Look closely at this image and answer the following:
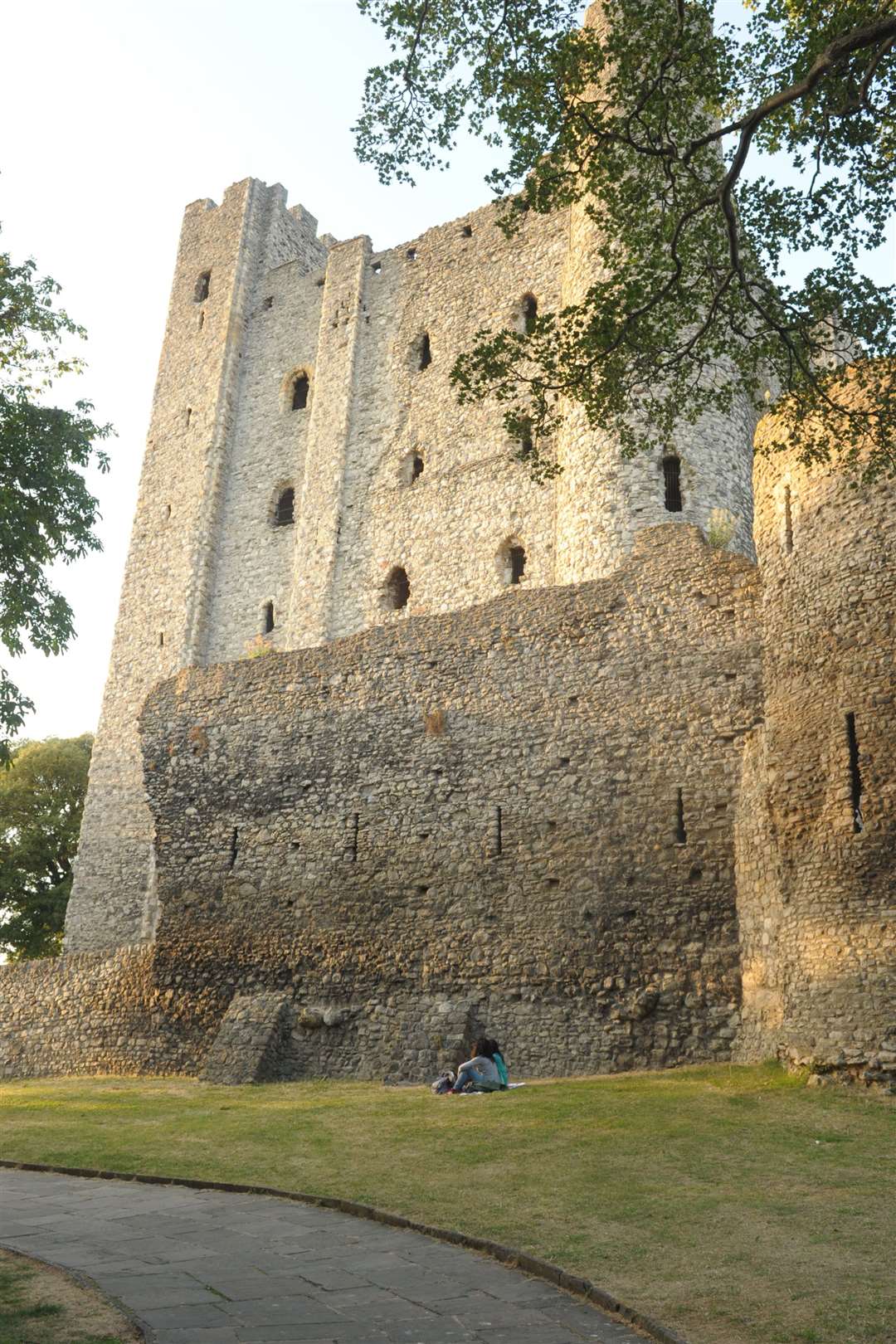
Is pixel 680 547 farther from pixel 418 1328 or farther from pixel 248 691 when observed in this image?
pixel 418 1328

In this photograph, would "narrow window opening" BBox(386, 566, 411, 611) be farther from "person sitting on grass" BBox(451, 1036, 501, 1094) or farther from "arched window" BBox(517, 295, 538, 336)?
"person sitting on grass" BBox(451, 1036, 501, 1094)

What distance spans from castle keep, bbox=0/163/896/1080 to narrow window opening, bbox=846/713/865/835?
38 mm

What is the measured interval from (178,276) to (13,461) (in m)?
30.5

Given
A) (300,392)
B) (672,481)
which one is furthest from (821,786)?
(300,392)

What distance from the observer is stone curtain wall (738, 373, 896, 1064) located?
39.2 ft

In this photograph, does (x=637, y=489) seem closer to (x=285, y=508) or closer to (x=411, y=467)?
(x=411, y=467)

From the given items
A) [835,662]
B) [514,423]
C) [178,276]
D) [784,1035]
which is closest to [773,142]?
[514,423]

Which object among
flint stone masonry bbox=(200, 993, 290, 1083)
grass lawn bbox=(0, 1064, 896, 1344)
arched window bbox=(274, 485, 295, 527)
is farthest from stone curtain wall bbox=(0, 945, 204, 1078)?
arched window bbox=(274, 485, 295, 527)

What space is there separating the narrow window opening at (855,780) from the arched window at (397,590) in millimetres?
19113

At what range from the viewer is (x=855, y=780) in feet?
41.4

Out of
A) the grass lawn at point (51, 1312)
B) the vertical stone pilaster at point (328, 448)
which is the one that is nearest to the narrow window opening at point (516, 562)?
the vertical stone pilaster at point (328, 448)

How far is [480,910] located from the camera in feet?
54.7

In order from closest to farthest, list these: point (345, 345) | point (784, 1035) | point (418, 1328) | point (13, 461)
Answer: point (418, 1328), point (784, 1035), point (13, 461), point (345, 345)

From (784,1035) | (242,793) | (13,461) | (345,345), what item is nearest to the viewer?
(784,1035)
